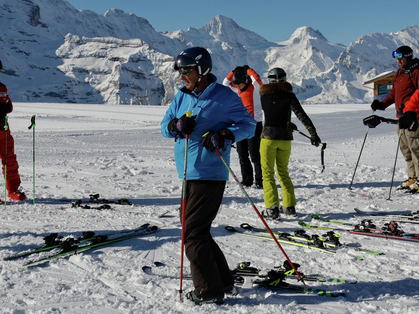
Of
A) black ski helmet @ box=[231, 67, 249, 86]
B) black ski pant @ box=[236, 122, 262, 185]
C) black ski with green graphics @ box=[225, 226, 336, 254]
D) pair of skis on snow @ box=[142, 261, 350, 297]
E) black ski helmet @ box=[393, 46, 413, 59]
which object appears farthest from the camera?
black ski pant @ box=[236, 122, 262, 185]

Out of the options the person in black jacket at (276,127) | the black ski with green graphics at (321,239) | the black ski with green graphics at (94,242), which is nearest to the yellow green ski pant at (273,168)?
the person in black jacket at (276,127)

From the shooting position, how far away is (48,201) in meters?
6.55

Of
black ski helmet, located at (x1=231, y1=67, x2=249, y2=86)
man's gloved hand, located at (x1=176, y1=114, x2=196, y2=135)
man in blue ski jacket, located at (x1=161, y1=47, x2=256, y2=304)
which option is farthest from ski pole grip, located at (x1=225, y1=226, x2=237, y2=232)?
black ski helmet, located at (x1=231, y1=67, x2=249, y2=86)

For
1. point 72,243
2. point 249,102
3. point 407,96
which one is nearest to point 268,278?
point 72,243

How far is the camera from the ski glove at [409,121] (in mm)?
5836

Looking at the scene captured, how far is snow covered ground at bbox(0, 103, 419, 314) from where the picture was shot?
3148 millimetres

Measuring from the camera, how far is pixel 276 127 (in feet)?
17.9

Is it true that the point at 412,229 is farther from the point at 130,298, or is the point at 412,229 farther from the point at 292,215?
the point at 130,298

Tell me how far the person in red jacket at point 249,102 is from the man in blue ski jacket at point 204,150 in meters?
3.90

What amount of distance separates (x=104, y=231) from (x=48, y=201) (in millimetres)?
2035

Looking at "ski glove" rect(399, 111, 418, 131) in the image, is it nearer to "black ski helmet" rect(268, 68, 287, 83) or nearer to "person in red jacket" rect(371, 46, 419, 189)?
"person in red jacket" rect(371, 46, 419, 189)

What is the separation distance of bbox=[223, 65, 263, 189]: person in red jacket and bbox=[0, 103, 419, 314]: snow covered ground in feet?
1.59

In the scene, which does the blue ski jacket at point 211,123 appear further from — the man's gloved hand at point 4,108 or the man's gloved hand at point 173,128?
the man's gloved hand at point 4,108

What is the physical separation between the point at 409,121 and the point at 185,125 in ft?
13.8
